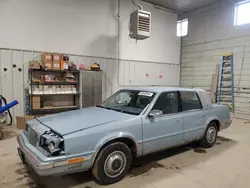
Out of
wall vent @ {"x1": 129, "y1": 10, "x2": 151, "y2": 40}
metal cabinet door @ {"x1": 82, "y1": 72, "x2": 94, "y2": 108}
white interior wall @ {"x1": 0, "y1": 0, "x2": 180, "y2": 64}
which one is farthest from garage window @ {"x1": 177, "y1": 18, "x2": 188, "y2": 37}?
metal cabinet door @ {"x1": 82, "y1": 72, "x2": 94, "y2": 108}

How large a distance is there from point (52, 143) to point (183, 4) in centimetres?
831

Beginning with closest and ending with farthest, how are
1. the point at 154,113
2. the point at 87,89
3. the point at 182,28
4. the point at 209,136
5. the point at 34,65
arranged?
the point at 154,113 < the point at 209,136 < the point at 34,65 < the point at 87,89 < the point at 182,28

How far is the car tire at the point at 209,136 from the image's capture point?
12.3 ft

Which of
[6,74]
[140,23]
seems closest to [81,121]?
[6,74]

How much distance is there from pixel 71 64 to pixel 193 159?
4490mm

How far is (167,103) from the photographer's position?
3117 mm

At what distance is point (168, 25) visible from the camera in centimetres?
887

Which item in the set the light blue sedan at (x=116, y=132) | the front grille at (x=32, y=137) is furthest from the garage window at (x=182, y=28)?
the front grille at (x=32, y=137)

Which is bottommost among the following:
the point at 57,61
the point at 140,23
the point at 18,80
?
the point at 18,80

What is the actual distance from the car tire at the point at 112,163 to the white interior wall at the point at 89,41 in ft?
14.7

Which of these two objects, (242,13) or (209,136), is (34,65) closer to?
(209,136)

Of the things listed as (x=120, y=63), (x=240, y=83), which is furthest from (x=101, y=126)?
(x=240, y=83)

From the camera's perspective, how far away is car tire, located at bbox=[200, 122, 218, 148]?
148 inches

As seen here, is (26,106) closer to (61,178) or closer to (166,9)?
(61,178)
